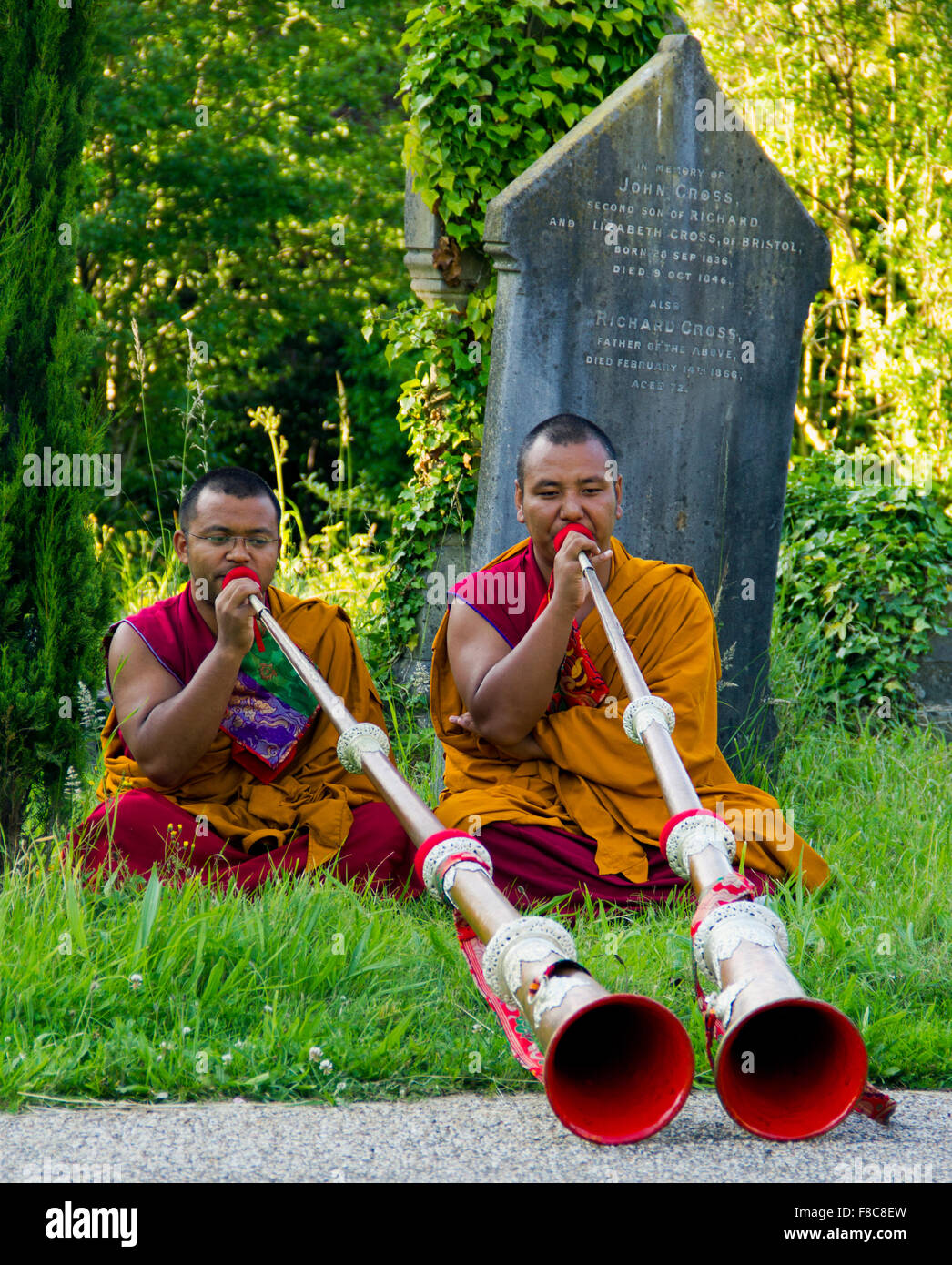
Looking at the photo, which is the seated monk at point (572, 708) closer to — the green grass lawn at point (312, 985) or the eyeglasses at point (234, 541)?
the green grass lawn at point (312, 985)

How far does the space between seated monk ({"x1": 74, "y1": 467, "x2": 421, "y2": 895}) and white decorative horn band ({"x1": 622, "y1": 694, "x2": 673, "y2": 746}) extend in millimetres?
1060

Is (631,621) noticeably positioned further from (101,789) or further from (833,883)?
(101,789)

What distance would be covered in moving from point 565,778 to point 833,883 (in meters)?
0.89

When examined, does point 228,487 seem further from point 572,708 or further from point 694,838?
point 694,838

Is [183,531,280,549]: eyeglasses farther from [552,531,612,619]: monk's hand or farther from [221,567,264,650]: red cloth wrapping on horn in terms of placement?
[552,531,612,619]: monk's hand

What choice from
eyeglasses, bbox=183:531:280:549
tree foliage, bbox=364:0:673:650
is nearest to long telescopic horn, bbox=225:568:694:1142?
eyeglasses, bbox=183:531:280:549

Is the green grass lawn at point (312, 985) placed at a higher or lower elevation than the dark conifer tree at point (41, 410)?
lower

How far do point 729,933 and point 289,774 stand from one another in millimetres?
2013

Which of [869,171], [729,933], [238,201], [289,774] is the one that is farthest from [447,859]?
[238,201]

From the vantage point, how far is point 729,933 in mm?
2438

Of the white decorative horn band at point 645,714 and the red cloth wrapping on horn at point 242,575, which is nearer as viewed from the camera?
the white decorative horn band at point 645,714

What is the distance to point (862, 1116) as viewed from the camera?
2.72 metres

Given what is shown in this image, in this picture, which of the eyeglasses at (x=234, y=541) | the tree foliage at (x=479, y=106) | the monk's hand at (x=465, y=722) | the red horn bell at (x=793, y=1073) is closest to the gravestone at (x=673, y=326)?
the tree foliage at (x=479, y=106)

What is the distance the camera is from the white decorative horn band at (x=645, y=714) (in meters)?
3.14
